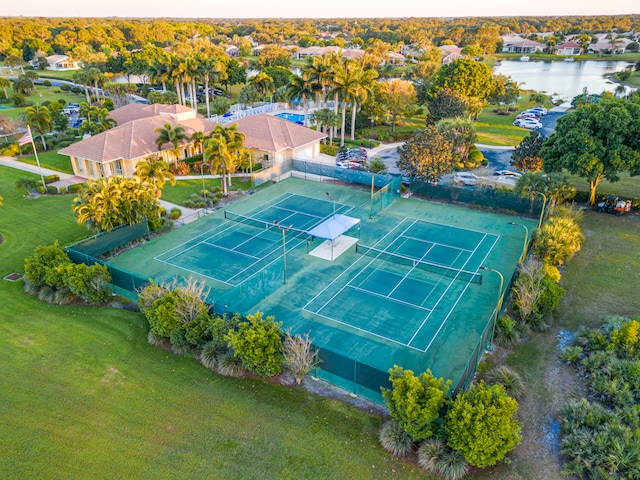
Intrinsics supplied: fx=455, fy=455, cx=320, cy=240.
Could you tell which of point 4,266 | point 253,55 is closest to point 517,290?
point 4,266

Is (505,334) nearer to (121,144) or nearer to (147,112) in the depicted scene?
(121,144)

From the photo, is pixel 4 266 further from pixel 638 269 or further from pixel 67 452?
pixel 638 269

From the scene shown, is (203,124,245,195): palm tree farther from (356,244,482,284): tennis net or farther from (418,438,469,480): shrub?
(418,438,469,480): shrub

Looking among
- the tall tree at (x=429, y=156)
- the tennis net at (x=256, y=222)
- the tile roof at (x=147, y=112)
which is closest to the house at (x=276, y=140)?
the tile roof at (x=147, y=112)

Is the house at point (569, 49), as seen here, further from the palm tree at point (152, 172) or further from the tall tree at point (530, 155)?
the palm tree at point (152, 172)

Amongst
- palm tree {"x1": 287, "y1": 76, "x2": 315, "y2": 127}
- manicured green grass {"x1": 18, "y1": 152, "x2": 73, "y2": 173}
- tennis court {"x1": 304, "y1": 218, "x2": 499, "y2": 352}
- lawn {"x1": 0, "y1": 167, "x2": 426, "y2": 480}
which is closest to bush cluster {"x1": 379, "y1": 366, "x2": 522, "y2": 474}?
lawn {"x1": 0, "y1": 167, "x2": 426, "y2": 480}

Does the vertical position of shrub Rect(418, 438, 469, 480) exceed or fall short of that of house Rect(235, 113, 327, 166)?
it falls short
